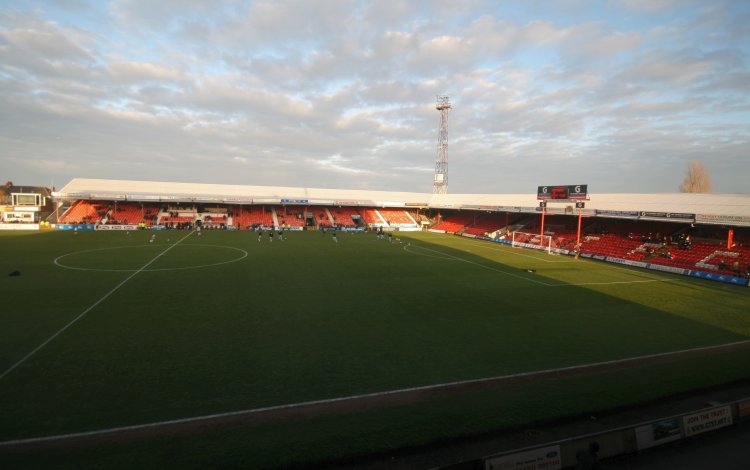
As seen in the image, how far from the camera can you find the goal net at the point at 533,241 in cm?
4093

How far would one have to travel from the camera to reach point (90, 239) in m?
36.5

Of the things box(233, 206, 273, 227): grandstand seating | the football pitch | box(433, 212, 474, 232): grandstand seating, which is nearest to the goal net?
box(433, 212, 474, 232): grandstand seating

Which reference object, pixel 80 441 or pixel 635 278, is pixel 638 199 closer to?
pixel 635 278

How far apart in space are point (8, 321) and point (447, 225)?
185 ft

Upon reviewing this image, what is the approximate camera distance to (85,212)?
50750mm

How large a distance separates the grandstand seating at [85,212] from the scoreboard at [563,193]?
54.6m

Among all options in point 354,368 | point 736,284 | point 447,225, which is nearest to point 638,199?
point 736,284

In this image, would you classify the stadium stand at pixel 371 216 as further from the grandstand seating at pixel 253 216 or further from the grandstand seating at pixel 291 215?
the grandstand seating at pixel 253 216

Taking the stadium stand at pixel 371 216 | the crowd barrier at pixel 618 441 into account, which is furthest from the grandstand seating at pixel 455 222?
the crowd barrier at pixel 618 441

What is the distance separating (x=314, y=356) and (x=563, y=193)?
3396cm

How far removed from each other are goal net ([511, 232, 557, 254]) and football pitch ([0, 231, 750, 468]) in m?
18.1

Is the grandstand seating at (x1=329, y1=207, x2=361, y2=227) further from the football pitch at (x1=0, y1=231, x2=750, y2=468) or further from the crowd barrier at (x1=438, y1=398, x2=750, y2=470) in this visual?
the crowd barrier at (x1=438, y1=398, x2=750, y2=470)

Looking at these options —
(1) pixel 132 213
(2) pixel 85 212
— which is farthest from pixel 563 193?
(2) pixel 85 212

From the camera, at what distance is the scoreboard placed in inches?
1380
